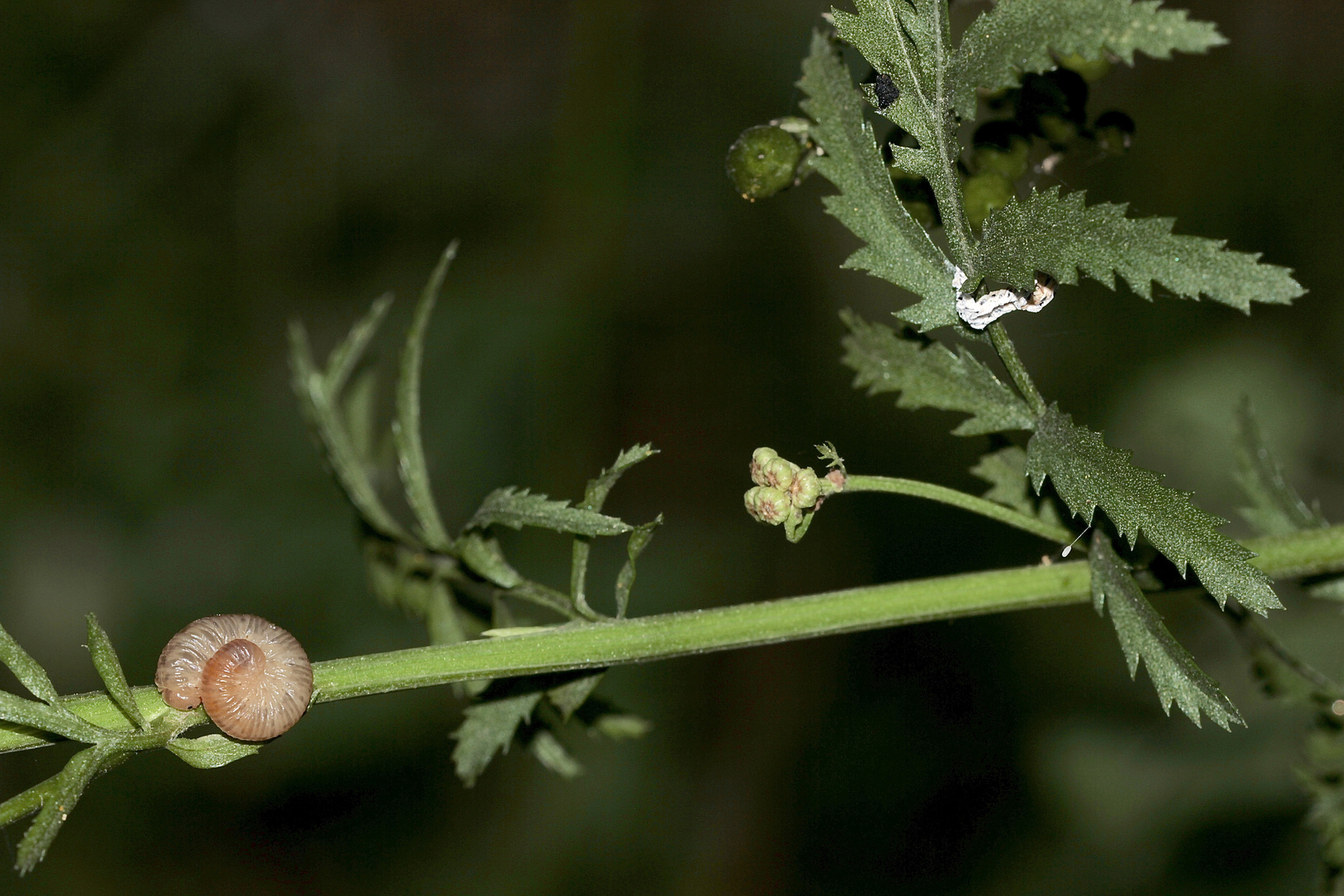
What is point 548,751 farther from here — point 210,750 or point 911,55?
point 911,55

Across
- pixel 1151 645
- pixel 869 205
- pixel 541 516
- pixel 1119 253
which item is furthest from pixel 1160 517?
pixel 541 516

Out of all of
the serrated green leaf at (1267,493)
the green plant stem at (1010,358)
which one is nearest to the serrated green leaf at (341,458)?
the green plant stem at (1010,358)

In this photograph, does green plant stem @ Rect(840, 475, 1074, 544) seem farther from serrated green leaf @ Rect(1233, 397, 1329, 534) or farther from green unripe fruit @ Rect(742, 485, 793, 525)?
serrated green leaf @ Rect(1233, 397, 1329, 534)

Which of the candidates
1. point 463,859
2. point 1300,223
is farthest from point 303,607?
point 1300,223

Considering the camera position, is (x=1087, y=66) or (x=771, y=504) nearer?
(x=771, y=504)

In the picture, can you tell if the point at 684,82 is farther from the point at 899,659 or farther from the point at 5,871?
the point at 5,871

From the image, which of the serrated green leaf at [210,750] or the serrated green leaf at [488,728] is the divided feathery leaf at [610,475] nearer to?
the serrated green leaf at [488,728]
